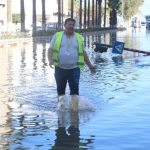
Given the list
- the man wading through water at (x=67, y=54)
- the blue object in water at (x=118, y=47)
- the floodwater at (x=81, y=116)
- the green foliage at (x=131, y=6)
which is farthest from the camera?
the green foliage at (x=131, y=6)

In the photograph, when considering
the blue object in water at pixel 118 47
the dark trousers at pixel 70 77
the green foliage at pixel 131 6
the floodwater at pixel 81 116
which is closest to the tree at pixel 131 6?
the green foliage at pixel 131 6

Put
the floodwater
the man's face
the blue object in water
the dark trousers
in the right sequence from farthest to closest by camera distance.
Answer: the blue object in water
the dark trousers
the man's face
the floodwater

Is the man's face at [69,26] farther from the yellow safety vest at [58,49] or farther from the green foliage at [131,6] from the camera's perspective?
the green foliage at [131,6]

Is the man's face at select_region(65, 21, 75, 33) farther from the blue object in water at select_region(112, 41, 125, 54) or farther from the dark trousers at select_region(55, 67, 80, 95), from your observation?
the blue object in water at select_region(112, 41, 125, 54)

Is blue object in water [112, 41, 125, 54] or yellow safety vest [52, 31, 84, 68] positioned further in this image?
blue object in water [112, 41, 125, 54]

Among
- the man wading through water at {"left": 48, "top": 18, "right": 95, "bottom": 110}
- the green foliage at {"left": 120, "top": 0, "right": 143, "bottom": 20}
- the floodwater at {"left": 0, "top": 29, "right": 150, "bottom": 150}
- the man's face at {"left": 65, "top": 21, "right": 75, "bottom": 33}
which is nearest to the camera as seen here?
the floodwater at {"left": 0, "top": 29, "right": 150, "bottom": 150}

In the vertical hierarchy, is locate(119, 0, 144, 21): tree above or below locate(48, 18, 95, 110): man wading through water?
above

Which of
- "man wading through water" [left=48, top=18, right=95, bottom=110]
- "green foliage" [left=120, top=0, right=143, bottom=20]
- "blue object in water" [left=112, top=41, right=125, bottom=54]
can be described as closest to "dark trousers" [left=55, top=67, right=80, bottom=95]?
"man wading through water" [left=48, top=18, right=95, bottom=110]

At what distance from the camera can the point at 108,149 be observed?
311 inches

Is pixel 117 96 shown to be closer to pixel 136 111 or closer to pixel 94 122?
pixel 136 111

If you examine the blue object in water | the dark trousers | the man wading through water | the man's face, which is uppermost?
the man's face

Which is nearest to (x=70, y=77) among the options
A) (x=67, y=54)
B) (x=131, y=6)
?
(x=67, y=54)

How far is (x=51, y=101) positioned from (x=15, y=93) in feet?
5.90

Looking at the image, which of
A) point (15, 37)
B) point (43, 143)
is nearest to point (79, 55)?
point (43, 143)
